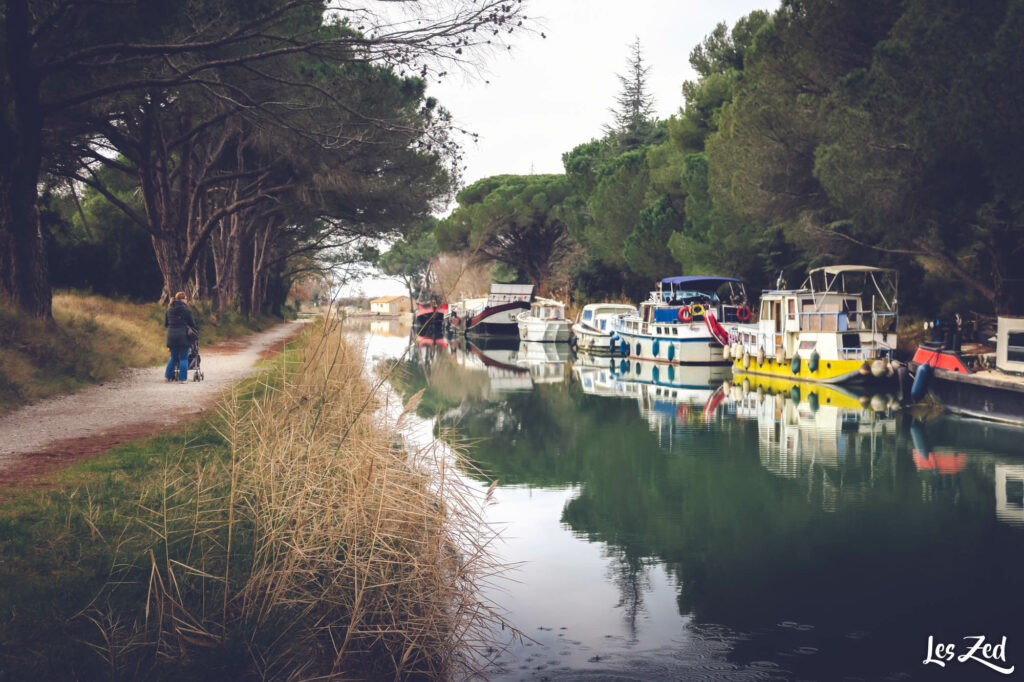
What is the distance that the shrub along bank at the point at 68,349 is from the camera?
43.5ft

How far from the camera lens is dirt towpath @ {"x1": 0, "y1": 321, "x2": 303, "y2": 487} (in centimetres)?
898

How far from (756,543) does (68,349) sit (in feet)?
38.6

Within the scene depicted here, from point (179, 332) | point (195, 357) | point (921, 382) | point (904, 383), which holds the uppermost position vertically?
point (179, 332)

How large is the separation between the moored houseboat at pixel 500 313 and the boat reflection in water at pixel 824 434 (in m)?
27.8

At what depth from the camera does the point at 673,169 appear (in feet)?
147

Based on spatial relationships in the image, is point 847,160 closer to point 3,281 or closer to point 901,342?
point 901,342

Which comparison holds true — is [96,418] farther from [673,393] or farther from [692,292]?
[692,292]

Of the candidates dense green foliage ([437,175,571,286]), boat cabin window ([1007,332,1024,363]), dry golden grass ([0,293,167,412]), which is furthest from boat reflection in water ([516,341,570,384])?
dense green foliage ([437,175,571,286])

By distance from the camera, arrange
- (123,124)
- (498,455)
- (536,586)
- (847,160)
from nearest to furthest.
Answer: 1. (536,586)
2. (498,455)
3. (847,160)
4. (123,124)

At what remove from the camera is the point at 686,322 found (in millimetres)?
32531

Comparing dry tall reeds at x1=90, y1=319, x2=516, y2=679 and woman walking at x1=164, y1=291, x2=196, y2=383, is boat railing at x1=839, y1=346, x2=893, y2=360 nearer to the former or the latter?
woman walking at x1=164, y1=291, x2=196, y2=383

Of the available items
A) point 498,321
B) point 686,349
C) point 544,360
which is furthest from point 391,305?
point 686,349

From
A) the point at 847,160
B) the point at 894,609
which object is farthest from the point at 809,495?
the point at 847,160

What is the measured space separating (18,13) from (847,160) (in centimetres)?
1847
